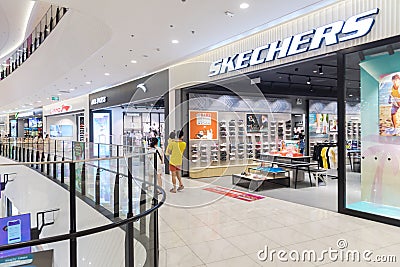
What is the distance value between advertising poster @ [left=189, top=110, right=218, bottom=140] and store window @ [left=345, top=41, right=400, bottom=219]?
503cm

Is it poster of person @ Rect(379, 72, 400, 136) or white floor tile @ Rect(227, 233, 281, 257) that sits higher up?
poster of person @ Rect(379, 72, 400, 136)

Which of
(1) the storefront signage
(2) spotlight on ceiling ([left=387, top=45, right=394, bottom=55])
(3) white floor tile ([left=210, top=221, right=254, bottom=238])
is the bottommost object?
(3) white floor tile ([left=210, top=221, right=254, bottom=238])

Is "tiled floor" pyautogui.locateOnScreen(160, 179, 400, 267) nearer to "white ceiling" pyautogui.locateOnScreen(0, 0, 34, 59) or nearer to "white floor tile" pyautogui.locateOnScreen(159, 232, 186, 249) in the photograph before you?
"white floor tile" pyautogui.locateOnScreen(159, 232, 186, 249)

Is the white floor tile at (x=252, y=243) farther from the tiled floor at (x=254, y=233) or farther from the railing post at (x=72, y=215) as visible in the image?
the railing post at (x=72, y=215)

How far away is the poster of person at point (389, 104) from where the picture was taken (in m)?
5.13

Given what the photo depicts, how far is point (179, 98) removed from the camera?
392 inches

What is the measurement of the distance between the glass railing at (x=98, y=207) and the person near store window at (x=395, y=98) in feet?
13.7

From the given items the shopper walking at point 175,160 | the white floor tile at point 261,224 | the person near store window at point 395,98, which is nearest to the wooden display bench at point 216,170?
the shopper walking at point 175,160

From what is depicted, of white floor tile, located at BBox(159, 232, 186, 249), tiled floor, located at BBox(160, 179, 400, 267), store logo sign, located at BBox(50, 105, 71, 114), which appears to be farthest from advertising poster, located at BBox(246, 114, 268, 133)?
store logo sign, located at BBox(50, 105, 71, 114)

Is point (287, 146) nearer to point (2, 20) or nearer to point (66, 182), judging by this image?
point (66, 182)

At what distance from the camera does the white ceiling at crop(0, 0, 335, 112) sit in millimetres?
4988

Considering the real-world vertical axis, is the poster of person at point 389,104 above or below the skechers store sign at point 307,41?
below

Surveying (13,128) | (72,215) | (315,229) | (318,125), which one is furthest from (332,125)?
(13,128)

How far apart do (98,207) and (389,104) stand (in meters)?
6.05
